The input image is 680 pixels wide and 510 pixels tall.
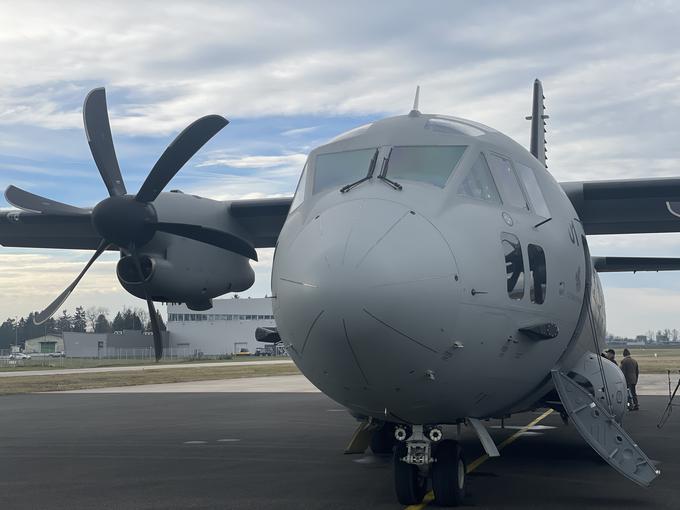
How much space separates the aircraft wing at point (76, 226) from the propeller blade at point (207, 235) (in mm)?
1091

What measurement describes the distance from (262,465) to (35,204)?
23.4 feet

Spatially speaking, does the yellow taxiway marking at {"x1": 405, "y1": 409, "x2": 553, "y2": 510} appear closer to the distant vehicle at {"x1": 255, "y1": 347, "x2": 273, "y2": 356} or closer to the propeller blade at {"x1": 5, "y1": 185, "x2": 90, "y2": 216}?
the propeller blade at {"x1": 5, "y1": 185, "x2": 90, "y2": 216}

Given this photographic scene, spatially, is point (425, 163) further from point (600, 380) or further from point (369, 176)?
point (600, 380)

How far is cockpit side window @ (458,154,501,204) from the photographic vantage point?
24.8ft

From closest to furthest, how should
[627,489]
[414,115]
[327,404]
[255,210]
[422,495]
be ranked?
[422,495] → [414,115] → [627,489] → [255,210] → [327,404]

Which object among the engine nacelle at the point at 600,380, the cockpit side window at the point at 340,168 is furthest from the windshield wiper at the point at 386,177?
the engine nacelle at the point at 600,380

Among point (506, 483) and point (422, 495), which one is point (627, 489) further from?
point (422, 495)

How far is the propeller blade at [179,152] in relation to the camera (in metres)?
14.2

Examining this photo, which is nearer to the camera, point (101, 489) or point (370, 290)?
point (370, 290)

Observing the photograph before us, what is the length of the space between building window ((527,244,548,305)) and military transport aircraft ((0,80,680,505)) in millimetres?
23

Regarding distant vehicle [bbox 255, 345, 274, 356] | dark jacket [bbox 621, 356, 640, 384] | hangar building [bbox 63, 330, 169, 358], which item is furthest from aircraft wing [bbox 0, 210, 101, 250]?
distant vehicle [bbox 255, 345, 274, 356]

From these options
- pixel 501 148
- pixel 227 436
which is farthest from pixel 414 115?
pixel 227 436

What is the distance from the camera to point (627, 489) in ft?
31.1

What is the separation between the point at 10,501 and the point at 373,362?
5.31 metres
